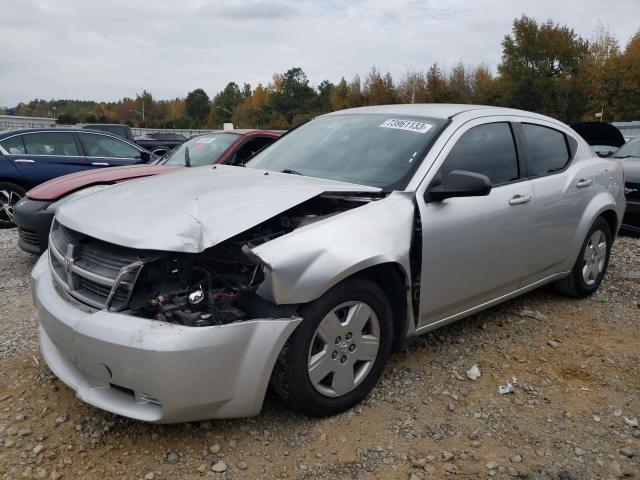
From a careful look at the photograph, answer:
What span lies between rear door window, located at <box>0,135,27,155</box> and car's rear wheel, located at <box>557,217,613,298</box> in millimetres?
7541

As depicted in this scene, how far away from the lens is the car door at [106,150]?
27.9ft

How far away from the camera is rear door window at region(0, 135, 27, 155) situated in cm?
795

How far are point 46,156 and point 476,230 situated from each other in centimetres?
709

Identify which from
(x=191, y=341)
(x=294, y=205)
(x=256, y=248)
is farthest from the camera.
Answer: (x=294, y=205)

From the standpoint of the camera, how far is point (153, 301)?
2.39 meters

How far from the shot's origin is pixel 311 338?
2.56 meters

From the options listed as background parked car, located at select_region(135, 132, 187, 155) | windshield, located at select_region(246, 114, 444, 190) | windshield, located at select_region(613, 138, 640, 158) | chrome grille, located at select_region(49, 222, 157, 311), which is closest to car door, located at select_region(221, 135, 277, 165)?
windshield, located at select_region(246, 114, 444, 190)

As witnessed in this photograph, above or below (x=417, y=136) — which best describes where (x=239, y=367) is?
below

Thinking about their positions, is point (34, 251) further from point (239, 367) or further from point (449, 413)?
point (449, 413)

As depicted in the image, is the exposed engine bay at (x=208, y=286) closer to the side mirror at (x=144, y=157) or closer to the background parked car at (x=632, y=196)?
the background parked car at (x=632, y=196)

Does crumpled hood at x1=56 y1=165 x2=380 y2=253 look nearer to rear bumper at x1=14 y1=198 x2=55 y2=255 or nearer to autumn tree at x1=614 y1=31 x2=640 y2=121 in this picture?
rear bumper at x1=14 y1=198 x2=55 y2=255

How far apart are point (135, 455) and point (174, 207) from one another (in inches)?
46.6

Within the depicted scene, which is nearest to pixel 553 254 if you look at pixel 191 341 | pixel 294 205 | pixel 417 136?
pixel 417 136

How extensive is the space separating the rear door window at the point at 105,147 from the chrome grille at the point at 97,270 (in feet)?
20.6
